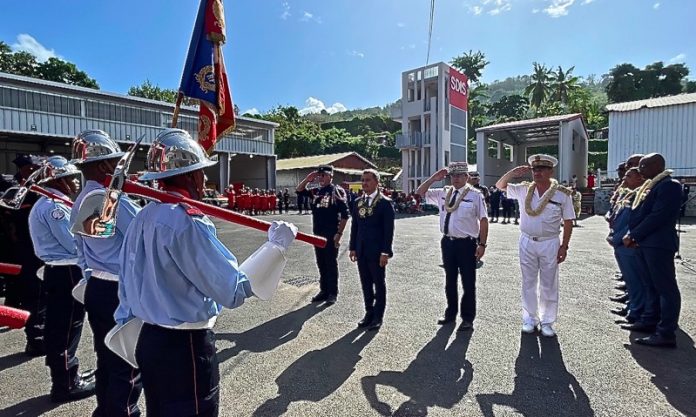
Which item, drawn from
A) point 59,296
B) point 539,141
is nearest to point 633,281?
point 59,296

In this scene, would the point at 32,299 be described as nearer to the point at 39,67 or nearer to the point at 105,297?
the point at 105,297

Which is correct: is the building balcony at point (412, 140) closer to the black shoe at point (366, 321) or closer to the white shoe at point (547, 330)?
the black shoe at point (366, 321)

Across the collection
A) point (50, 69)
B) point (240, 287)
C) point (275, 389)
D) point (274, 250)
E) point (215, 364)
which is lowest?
point (275, 389)

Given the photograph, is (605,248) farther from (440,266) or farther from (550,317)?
(550,317)

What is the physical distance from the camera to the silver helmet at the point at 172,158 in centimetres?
200

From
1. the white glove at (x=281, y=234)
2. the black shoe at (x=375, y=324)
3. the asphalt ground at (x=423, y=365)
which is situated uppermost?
the white glove at (x=281, y=234)

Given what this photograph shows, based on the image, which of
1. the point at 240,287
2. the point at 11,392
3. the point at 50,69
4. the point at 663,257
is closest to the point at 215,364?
the point at 240,287

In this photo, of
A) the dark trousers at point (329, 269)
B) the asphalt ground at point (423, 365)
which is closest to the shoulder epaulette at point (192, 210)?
the asphalt ground at point (423, 365)

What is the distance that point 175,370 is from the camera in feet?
6.56

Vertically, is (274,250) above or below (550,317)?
above

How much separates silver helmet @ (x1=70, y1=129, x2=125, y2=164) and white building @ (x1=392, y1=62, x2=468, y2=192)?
3137 centimetres

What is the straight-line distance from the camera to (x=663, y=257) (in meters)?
4.31

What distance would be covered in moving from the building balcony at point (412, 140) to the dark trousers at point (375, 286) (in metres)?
30.2

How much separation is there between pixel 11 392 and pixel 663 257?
614 cm
